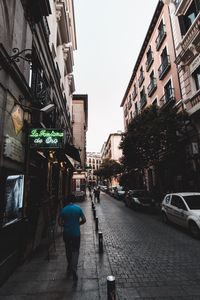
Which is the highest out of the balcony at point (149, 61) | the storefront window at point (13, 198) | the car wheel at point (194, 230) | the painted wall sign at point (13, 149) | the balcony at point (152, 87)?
the balcony at point (149, 61)

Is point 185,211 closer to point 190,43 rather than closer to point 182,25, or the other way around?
point 190,43

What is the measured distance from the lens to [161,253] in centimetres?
605

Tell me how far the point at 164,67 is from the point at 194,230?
1585 centimetres

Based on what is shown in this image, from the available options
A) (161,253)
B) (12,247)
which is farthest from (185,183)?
(12,247)

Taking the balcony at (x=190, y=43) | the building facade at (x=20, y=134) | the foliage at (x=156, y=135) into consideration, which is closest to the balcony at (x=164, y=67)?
the balcony at (x=190, y=43)

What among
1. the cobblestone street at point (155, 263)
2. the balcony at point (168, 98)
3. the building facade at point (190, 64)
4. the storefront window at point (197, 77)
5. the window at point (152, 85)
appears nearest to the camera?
the cobblestone street at point (155, 263)

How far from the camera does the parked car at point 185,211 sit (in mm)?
7592

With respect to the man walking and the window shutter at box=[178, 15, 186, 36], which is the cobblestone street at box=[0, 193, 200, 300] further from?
the window shutter at box=[178, 15, 186, 36]

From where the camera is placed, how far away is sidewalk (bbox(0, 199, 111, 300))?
12.5 ft

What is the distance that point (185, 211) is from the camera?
8.24 metres

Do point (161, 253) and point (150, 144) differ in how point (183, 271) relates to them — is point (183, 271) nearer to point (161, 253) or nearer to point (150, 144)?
point (161, 253)

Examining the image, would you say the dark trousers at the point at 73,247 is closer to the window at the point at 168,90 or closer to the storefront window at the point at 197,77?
the storefront window at the point at 197,77

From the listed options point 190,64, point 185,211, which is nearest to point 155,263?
point 185,211

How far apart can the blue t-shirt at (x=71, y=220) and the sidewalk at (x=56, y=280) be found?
1067 mm
